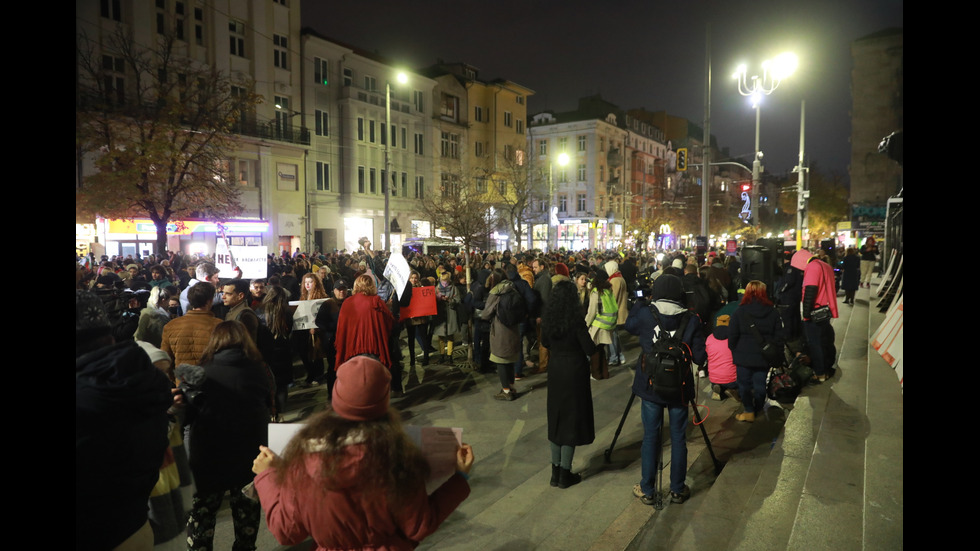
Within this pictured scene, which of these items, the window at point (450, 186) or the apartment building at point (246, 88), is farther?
the window at point (450, 186)

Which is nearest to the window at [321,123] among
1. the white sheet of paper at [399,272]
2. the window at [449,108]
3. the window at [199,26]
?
the window at [199,26]

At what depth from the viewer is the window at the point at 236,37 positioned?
31078 millimetres

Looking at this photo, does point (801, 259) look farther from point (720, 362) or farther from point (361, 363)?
point (361, 363)

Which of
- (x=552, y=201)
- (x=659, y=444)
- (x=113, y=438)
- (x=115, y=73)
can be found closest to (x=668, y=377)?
(x=659, y=444)

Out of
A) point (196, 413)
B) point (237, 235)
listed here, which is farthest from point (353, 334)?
point (237, 235)

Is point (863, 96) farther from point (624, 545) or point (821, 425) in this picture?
point (624, 545)

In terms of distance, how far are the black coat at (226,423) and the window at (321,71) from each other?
35194mm

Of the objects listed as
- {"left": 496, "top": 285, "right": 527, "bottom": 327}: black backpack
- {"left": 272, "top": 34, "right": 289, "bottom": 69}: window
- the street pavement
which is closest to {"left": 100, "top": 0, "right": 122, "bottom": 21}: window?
{"left": 272, "top": 34, "right": 289, "bottom": 69}: window

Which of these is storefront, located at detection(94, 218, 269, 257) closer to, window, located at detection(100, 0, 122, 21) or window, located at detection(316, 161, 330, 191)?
window, located at detection(316, 161, 330, 191)

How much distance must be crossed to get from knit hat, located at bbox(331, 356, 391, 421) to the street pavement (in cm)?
265

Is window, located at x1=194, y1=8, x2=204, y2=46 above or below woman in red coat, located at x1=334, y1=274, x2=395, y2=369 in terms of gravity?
above

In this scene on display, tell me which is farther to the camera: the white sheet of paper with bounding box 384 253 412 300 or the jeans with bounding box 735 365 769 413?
the white sheet of paper with bounding box 384 253 412 300

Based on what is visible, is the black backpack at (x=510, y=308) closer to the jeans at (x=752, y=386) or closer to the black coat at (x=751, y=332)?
the black coat at (x=751, y=332)

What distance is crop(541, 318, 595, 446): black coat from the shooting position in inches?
204
